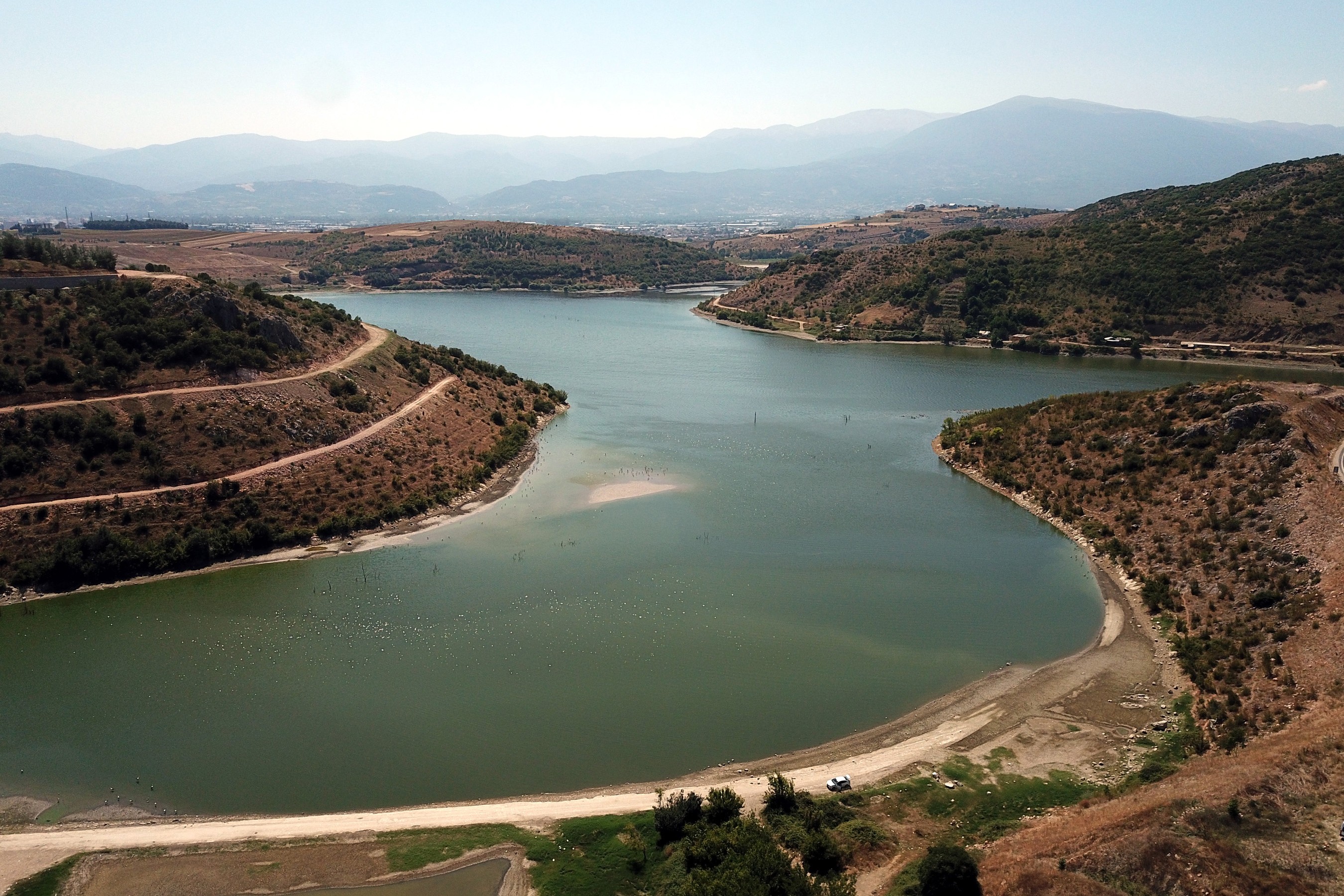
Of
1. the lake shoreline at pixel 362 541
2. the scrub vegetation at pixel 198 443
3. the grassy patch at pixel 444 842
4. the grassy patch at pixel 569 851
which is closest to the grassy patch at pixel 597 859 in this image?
the grassy patch at pixel 569 851

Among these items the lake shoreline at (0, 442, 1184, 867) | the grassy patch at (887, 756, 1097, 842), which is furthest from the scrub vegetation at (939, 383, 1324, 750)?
the grassy patch at (887, 756, 1097, 842)

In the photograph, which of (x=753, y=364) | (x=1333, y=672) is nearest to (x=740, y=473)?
(x=1333, y=672)

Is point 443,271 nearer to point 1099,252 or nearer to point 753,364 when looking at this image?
point 753,364

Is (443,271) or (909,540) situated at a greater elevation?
(443,271)

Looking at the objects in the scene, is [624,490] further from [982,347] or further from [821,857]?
[982,347]

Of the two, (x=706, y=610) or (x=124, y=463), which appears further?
(x=124, y=463)

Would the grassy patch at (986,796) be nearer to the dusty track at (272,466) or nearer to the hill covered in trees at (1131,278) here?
the dusty track at (272,466)

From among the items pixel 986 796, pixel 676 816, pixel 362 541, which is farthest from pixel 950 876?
pixel 362 541

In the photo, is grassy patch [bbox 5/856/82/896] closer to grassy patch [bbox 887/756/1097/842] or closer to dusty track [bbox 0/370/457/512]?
grassy patch [bbox 887/756/1097/842]
